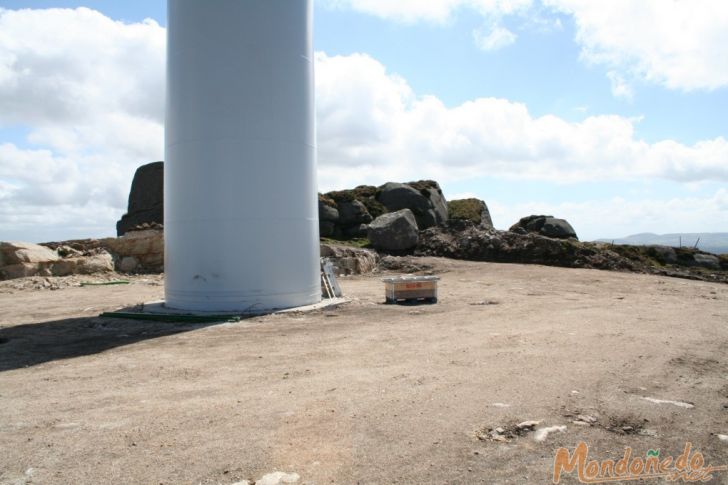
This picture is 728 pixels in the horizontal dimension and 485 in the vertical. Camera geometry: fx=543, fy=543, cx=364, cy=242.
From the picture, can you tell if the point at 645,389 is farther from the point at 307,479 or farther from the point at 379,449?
the point at 307,479

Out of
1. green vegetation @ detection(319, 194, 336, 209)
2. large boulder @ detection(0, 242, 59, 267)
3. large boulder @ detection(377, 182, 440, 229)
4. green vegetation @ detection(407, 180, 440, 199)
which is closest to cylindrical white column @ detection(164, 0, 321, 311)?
large boulder @ detection(0, 242, 59, 267)

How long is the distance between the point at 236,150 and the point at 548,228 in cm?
2062

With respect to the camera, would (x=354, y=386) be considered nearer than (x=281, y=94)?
Yes

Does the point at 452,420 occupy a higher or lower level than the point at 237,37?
lower

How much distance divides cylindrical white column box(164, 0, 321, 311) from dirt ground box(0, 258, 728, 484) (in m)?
1.36

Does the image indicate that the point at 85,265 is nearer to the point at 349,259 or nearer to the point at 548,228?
the point at 349,259

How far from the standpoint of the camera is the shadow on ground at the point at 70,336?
24.7ft

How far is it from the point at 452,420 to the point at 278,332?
504cm

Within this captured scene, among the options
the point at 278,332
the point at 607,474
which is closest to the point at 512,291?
the point at 278,332

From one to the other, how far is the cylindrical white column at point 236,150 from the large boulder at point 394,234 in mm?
13277

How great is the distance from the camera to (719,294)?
13781 millimetres

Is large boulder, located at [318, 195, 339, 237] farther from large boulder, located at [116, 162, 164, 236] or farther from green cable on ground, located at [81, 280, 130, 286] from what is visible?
large boulder, located at [116, 162, 164, 236]

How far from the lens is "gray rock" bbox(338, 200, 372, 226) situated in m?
28.9

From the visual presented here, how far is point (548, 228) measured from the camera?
27.6 meters
